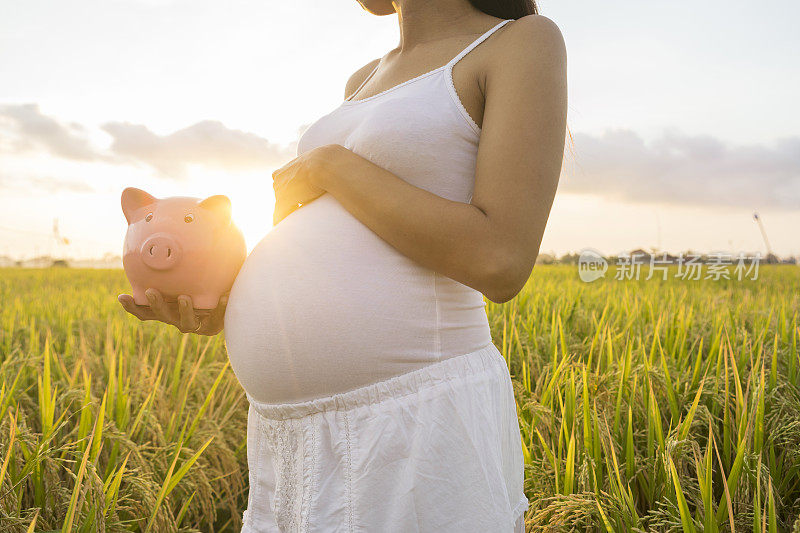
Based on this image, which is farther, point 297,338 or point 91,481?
point 91,481

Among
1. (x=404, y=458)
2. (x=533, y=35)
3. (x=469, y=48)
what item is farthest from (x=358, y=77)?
(x=404, y=458)

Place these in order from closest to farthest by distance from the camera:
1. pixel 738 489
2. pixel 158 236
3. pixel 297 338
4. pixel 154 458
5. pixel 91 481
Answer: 1. pixel 297 338
2. pixel 158 236
3. pixel 91 481
4. pixel 738 489
5. pixel 154 458

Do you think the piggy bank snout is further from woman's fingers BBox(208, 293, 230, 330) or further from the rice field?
the rice field

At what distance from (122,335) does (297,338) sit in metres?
2.97

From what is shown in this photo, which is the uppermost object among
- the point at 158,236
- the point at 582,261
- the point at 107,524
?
the point at 582,261

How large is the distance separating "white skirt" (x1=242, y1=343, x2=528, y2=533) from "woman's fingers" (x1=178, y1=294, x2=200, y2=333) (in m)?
0.30

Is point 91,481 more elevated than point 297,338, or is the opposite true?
point 297,338

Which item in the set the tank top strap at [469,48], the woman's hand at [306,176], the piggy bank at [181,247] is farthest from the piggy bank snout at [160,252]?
the tank top strap at [469,48]

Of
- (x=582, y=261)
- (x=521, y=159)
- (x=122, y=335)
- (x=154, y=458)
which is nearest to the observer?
(x=521, y=159)

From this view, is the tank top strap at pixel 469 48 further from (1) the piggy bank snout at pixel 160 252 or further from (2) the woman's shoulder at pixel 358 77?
(1) the piggy bank snout at pixel 160 252

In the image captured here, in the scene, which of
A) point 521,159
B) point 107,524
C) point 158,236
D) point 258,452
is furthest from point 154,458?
point 521,159

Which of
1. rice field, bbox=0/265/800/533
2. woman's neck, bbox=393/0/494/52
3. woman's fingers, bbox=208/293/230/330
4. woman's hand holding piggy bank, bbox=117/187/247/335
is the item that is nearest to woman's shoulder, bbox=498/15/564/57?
woman's neck, bbox=393/0/494/52

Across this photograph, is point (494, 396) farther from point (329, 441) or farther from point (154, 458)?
point (154, 458)

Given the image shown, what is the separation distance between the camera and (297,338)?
3.28 ft
